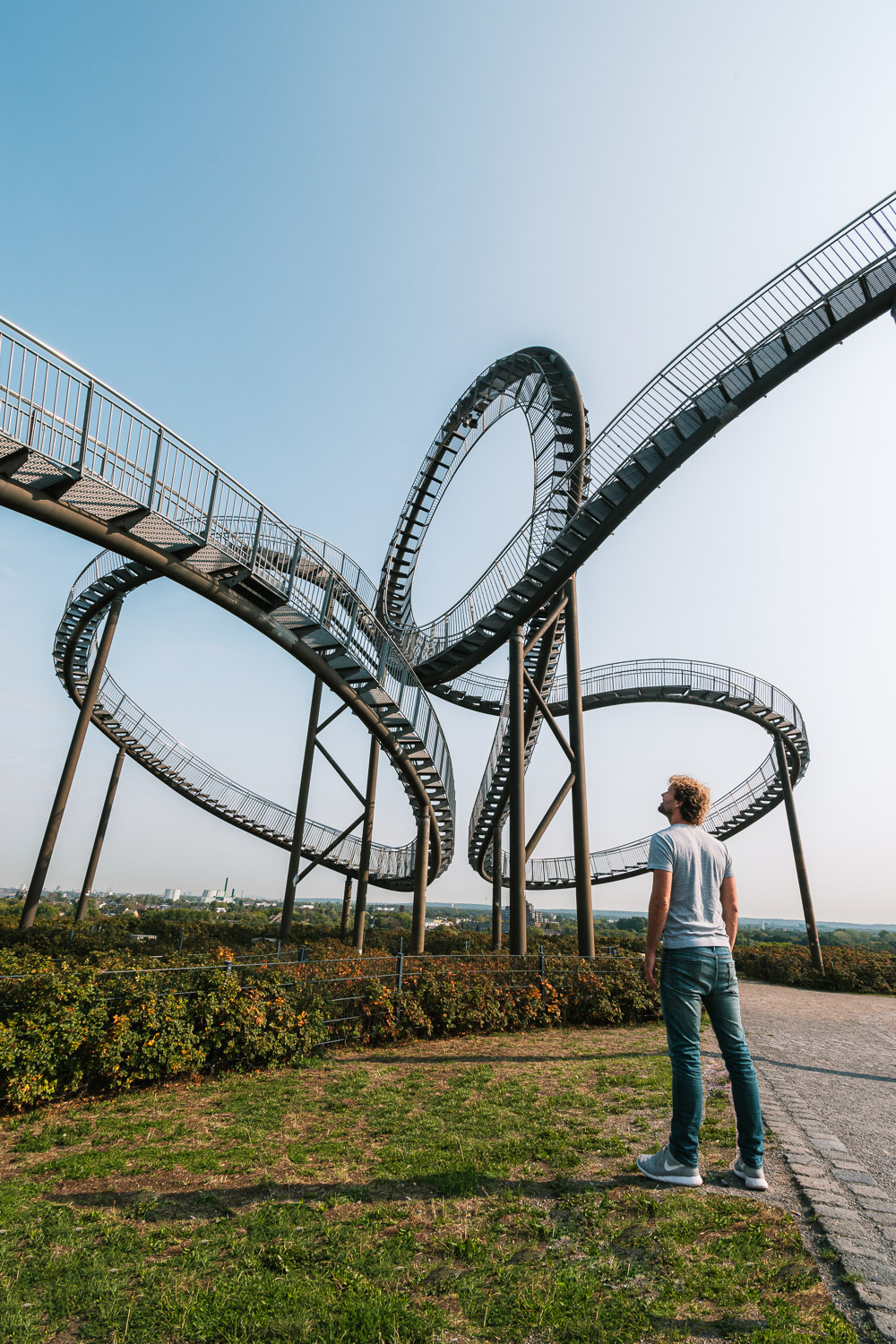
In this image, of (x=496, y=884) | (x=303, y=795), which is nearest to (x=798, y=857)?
(x=496, y=884)

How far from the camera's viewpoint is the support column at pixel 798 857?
21.4 metres

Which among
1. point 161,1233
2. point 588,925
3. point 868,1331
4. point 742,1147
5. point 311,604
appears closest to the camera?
point 868,1331

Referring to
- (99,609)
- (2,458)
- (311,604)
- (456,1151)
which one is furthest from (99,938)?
(456,1151)

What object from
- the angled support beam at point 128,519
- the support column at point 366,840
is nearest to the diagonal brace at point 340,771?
the support column at point 366,840

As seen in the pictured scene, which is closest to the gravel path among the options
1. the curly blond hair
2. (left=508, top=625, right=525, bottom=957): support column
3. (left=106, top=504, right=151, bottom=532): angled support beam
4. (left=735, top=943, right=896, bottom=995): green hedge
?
the curly blond hair

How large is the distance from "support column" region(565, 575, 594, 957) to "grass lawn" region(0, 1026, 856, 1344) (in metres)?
8.40

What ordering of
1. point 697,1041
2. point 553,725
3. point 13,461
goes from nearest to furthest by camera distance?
point 697,1041
point 13,461
point 553,725

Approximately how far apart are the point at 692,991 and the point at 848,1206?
1330mm

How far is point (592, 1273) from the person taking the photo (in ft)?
9.18

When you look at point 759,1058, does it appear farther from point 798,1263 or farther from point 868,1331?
point 868,1331

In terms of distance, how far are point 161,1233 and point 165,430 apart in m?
8.35

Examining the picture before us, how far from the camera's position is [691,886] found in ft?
12.0

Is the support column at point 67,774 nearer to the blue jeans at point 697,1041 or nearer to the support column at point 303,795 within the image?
the support column at point 303,795

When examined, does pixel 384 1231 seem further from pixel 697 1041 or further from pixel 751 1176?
pixel 751 1176
